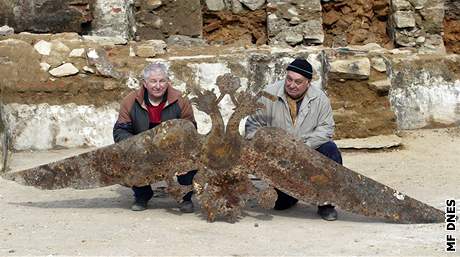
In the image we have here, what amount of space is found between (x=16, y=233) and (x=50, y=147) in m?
2.86

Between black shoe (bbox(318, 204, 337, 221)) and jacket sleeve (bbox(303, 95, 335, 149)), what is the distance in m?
0.43

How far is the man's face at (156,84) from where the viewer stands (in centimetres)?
598

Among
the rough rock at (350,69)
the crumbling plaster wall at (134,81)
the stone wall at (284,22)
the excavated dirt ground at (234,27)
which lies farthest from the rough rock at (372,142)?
the excavated dirt ground at (234,27)

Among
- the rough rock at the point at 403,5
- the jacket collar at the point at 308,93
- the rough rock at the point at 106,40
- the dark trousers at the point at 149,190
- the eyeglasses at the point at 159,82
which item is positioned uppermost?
the rough rock at the point at 403,5

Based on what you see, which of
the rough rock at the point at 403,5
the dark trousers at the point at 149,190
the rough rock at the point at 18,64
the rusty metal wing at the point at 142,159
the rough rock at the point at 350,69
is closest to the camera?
the rusty metal wing at the point at 142,159

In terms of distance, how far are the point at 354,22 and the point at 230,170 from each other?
615cm

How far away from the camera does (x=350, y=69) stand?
8.78m

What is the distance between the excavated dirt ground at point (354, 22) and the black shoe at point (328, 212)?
564cm

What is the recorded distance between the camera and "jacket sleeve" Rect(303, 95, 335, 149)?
19.6 ft

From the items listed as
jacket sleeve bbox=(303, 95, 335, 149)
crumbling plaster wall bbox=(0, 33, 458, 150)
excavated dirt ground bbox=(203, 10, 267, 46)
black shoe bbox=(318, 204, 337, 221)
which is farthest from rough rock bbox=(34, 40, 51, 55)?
black shoe bbox=(318, 204, 337, 221)

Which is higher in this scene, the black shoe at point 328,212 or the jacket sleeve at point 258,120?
the jacket sleeve at point 258,120

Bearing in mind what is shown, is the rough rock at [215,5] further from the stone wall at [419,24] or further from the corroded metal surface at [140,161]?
the corroded metal surface at [140,161]

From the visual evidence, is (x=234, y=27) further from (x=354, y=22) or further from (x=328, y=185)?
(x=328, y=185)

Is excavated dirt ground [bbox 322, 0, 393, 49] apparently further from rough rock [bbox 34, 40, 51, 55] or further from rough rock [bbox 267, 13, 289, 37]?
rough rock [bbox 34, 40, 51, 55]
